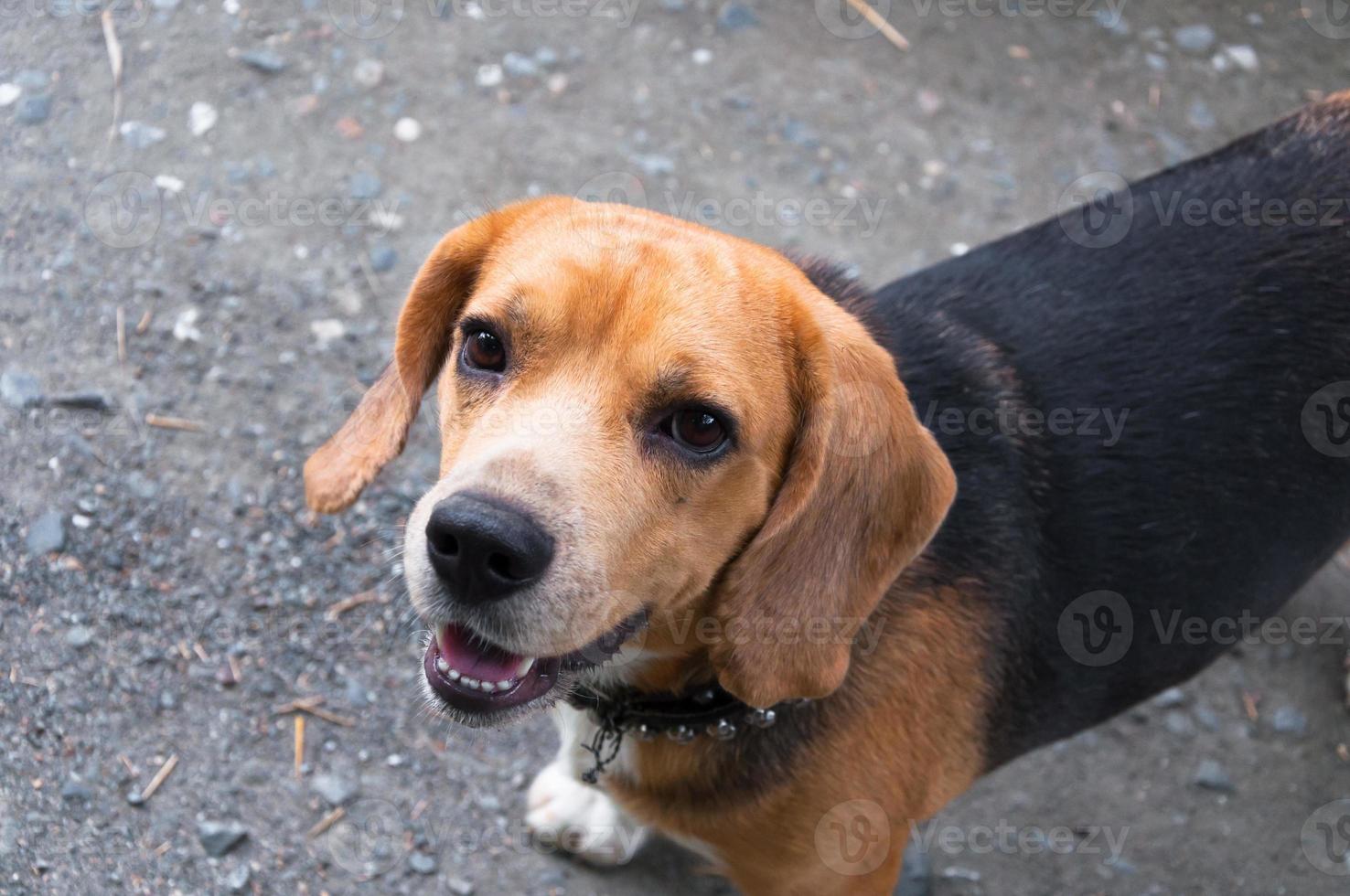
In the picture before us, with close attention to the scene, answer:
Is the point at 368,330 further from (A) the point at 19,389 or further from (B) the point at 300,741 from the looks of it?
(B) the point at 300,741

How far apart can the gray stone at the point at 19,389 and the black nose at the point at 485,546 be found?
2.56 metres

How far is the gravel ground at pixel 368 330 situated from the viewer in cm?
368

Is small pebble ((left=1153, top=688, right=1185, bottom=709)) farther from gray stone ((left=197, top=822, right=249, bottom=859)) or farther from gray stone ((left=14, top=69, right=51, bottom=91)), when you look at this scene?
gray stone ((left=14, top=69, right=51, bottom=91))

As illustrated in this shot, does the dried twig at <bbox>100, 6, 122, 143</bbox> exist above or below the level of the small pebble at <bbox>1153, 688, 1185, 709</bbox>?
above

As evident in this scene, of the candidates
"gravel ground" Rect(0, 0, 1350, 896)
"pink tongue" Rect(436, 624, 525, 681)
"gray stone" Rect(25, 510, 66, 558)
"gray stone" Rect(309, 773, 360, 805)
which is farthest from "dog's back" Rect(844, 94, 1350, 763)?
"gray stone" Rect(25, 510, 66, 558)

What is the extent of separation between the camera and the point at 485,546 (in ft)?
7.45

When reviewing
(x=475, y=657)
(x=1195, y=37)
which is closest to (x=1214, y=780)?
(x=475, y=657)

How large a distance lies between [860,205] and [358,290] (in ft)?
7.51

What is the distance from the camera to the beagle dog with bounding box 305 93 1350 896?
251cm


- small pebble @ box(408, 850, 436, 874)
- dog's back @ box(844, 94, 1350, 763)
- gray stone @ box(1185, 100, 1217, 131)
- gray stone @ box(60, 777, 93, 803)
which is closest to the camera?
dog's back @ box(844, 94, 1350, 763)

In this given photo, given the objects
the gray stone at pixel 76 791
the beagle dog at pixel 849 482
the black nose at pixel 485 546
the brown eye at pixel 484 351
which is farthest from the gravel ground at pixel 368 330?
the black nose at pixel 485 546

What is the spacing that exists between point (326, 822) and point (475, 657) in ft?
4.51

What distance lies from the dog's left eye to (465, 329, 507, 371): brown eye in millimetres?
409

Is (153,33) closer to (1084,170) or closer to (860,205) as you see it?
(860,205)
